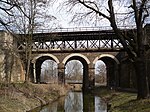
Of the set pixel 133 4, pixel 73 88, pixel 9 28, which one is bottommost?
pixel 73 88

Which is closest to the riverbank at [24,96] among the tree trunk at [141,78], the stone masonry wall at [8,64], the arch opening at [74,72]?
the tree trunk at [141,78]

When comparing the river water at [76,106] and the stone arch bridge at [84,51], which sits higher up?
the stone arch bridge at [84,51]

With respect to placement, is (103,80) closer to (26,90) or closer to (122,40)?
(26,90)

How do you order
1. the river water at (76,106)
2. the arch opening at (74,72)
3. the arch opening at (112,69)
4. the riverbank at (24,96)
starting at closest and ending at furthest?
1. the riverbank at (24,96)
2. the river water at (76,106)
3. the arch opening at (112,69)
4. the arch opening at (74,72)

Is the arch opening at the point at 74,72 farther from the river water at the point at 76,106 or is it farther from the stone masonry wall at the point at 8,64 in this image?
the river water at the point at 76,106

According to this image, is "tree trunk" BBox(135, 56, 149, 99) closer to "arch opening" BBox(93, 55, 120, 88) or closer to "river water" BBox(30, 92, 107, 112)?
"river water" BBox(30, 92, 107, 112)

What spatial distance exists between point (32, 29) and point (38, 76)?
2044cm

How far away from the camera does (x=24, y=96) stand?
890 inches

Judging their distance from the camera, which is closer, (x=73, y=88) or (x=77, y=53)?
(x=77, y=53)

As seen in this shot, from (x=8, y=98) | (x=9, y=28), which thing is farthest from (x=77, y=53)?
(x=9, y=28)

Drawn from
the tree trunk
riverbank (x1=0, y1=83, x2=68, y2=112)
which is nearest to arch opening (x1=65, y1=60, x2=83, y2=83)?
riverbank (x1=0, y1=83, x2=68, y2=112)

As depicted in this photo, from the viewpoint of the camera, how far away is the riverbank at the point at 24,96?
18172 millimetres

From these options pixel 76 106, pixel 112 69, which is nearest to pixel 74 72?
pixel 112 69

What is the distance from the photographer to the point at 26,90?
984 inches
